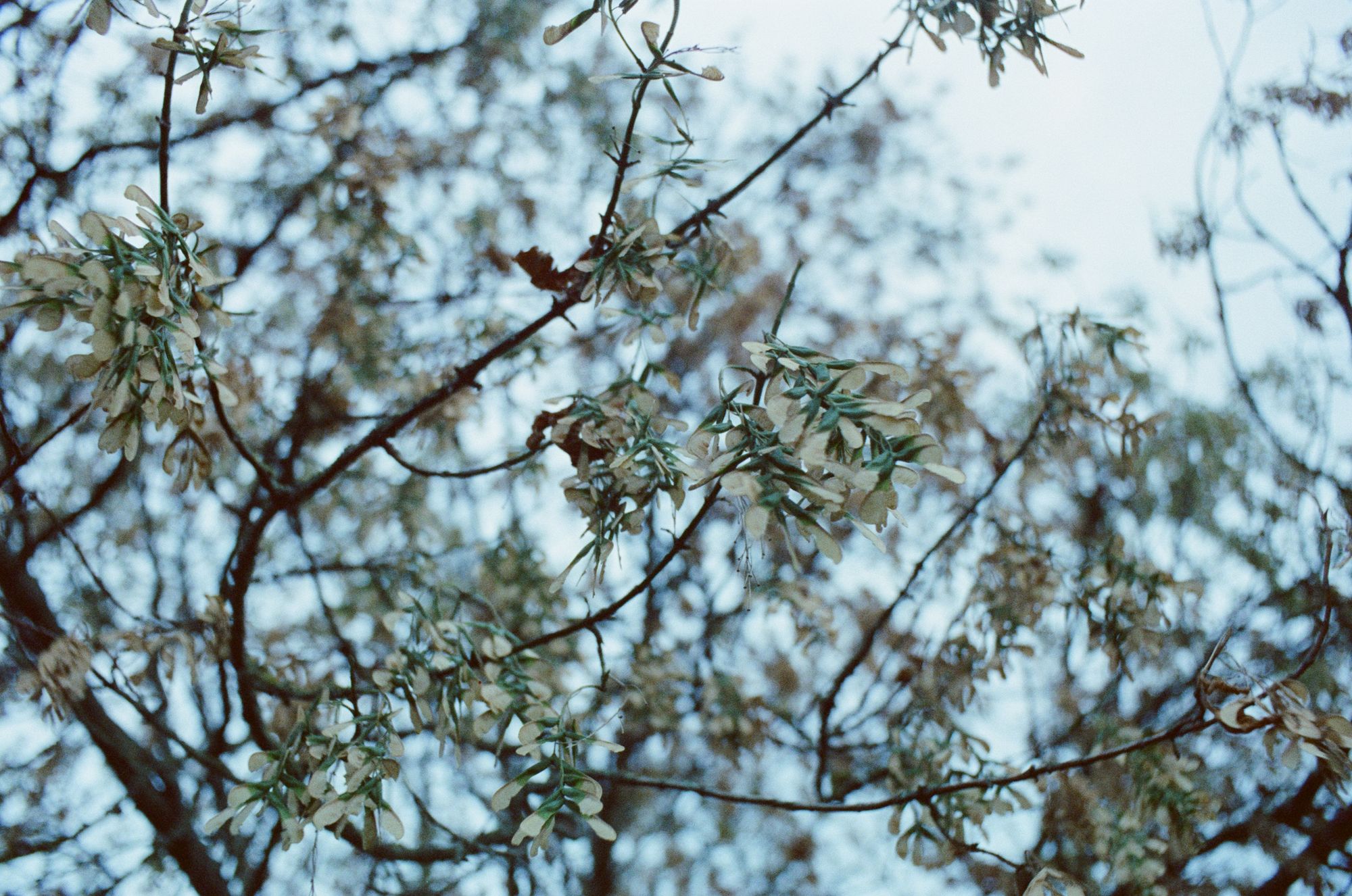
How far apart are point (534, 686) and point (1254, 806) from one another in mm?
3422

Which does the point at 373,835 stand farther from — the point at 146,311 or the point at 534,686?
the point at 146,311

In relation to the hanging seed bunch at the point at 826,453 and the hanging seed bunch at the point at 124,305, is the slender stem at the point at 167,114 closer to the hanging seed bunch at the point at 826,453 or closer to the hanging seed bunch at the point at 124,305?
the hanging seed bunch at the point at 124,305

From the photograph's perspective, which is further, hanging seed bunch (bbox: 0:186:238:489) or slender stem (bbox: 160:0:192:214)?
slender stem (bbox: 160:0:192:214)

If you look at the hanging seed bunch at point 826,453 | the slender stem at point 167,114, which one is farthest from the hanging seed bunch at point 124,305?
the hanging seed bunch at point 826,453

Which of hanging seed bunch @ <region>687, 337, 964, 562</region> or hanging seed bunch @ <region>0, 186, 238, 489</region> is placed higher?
hanging seed bunch @ <region>0, 186, 238, 489</region>

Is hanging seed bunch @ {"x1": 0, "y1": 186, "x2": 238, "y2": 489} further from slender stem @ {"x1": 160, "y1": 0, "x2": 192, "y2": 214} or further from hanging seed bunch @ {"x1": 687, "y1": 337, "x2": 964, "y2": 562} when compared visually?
hanging seed bunch @ {"x1": 687, "y1": 337, "x2": 964, "y2": 562}

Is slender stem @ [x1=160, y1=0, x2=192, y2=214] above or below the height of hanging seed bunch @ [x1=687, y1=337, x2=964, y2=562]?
above

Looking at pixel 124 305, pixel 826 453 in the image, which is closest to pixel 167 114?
pixel 124 305

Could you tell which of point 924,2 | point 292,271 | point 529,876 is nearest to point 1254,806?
point 529,876

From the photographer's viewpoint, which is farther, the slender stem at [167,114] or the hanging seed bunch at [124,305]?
the slender stem at [167,114]

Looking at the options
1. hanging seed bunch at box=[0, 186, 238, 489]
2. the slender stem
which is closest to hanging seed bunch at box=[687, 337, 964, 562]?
hanging seed bunch at box=[0, 186, 238, 489]

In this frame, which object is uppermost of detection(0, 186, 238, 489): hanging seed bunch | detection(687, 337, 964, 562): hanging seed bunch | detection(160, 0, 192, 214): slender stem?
detection(160, 0, 192, 214): slender stem

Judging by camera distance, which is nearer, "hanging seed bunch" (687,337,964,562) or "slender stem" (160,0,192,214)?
"hanging seed bunch" (687,337,964,562)

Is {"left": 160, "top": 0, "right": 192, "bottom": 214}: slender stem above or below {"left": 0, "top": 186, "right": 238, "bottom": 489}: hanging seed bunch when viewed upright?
above
